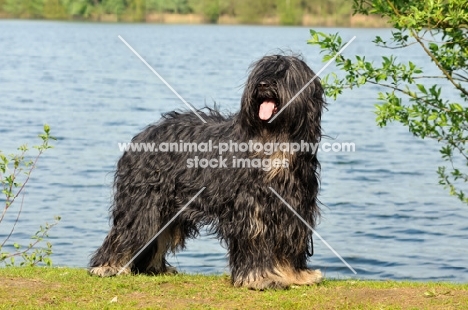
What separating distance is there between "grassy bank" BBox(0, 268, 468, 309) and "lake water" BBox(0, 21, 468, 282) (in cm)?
226

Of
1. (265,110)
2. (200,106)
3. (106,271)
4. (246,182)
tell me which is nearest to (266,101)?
(265,110)

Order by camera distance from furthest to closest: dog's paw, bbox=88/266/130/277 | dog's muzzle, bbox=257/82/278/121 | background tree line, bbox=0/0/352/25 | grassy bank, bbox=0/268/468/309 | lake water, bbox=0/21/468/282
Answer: background tree line, bbox=0/0/352/25
lake water, bbox=0/21/468/282
dog's paw, bbox=88/266/130/277
dog's muzzle, bbox=257/82/278/121
grassy bank, bbox=0/268/468/309

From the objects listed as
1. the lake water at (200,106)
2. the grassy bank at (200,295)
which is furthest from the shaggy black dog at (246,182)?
the lake water at (200,106)

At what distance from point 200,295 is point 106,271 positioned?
167 centimetres

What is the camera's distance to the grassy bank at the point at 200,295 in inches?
320

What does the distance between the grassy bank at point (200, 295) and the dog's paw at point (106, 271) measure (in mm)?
519

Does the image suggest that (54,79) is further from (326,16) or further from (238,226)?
(238,226)

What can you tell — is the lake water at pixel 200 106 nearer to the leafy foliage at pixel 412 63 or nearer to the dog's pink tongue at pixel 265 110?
the leafy foliage at pixel 412 63

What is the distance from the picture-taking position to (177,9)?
97812 millimetres

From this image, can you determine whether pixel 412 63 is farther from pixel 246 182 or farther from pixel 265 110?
pixel 246 182

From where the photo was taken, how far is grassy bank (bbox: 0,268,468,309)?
8117 millimetres

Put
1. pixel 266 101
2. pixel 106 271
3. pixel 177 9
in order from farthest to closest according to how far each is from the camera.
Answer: pixel 177 9, pixel 106 271, pixel 266 101

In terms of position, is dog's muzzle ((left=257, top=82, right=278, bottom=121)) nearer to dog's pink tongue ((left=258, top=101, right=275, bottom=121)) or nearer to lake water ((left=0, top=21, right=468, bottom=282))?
dog's pink tongue ((left=258, top=101, right=275, bottom=121))

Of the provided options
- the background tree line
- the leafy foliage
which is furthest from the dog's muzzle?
the background tree line
